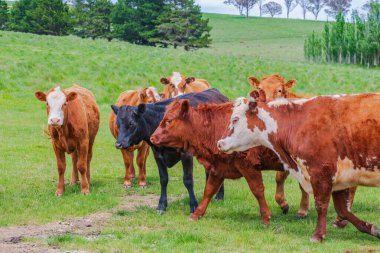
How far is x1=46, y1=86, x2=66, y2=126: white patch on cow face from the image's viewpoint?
9.88 metres

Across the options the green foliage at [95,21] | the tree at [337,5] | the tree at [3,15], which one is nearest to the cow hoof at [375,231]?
the green foliage at [95,21]

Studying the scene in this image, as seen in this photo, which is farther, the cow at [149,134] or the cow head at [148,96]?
the cow head at [148,96]

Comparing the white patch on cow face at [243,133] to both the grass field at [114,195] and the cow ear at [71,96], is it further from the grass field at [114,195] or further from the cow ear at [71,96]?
the cow ear at [71,96]

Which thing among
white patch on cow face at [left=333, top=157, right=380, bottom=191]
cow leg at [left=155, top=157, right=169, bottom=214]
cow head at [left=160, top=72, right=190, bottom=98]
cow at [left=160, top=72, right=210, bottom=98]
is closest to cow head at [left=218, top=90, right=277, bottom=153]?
white patch on cow face at [left=333, top=157, right=380, bottom=191]

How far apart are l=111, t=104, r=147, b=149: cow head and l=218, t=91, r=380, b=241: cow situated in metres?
2.04

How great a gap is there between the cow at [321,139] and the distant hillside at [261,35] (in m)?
57.0

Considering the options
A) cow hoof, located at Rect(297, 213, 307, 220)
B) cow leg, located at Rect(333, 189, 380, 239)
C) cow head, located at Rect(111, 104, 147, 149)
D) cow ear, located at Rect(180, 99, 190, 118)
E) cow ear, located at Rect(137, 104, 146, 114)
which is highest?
cow ear, located at Rect(180, 99, 190, 118)

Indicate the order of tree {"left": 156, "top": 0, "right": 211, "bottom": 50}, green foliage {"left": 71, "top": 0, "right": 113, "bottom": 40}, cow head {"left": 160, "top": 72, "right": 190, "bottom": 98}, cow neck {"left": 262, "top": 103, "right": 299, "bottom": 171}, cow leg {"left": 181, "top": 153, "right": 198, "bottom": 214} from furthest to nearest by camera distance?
1. green foliage {"left": 71, "top": 0, "right": 113, "bottom": 40}
2. tree {"left": 156, "top": 0, "right": 211, "bottom": 50}
3. cow head {"left": 160, "top": 72, "right": 190, "bottom": 98}
4. cow leg {"left": 181, "top": 153, "right": 198, "bottom": 214}
5. cow neck {"left": 262, "top": 103, "right": 299, "bottom": 171}

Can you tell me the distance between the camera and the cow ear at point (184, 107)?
864 cm

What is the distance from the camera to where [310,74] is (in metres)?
39.4

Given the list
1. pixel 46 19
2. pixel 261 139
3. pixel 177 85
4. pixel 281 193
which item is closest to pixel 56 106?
pixel 261 139

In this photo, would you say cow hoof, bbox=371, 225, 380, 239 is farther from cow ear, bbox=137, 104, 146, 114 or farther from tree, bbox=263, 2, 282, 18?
tree, bbox=263, 2, 282, 18

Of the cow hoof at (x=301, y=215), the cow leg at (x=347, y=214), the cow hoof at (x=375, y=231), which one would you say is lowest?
the cow hoof at (x=301, y=215)

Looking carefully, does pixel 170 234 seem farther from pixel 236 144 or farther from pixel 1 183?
pixel 1 183
